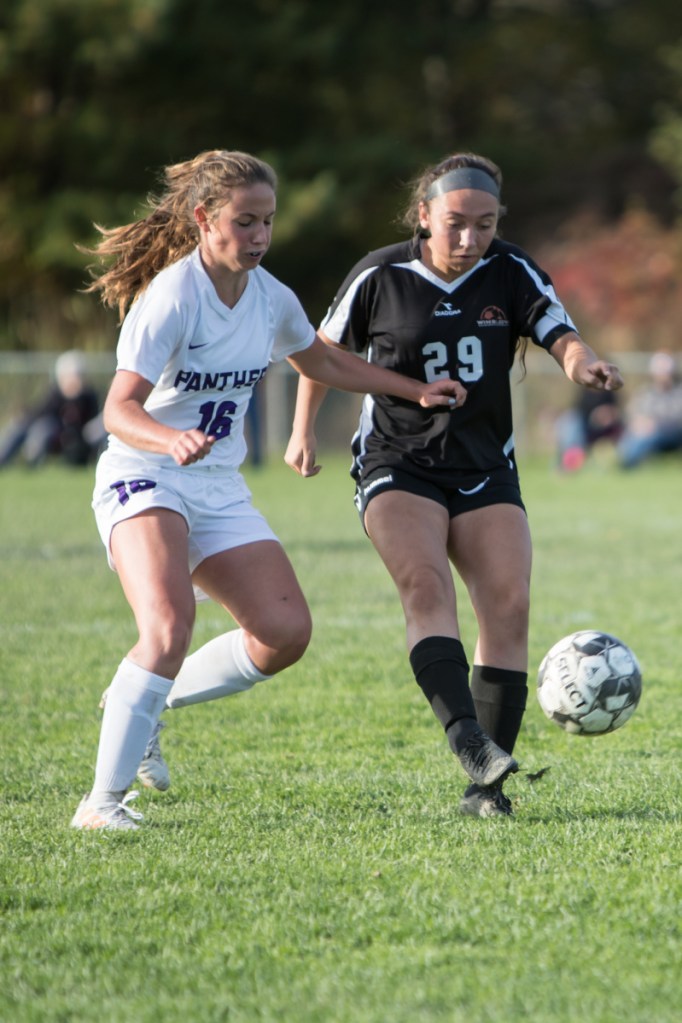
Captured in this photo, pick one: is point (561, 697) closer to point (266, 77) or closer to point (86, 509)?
point (86, 509)

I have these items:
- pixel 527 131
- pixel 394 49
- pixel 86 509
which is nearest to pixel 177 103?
pixel 394 49

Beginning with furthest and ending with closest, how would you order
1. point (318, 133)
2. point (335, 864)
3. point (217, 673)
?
point (318, 133) → point (217, 673) → point (335, 864)

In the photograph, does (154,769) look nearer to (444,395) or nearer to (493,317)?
(444,395)

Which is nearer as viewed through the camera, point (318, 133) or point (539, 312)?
point (539, 312)

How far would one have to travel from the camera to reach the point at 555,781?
481cm

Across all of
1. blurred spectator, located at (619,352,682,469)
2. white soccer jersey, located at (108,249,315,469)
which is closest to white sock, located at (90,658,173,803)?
white soccer jersey, located at (108,249,315,469)

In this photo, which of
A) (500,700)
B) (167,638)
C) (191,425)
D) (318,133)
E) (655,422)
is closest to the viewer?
(167,638)

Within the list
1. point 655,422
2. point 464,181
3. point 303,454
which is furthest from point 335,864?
point 655,422

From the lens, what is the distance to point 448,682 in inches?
175

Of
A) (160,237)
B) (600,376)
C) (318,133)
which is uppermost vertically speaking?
(318,133)

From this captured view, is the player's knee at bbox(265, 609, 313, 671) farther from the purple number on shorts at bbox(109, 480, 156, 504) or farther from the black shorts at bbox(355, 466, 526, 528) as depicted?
the purple number on shorts at bbox(109, 480, 156, 504)

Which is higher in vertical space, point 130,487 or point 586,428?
point 586,428

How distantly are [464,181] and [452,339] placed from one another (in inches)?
19.7

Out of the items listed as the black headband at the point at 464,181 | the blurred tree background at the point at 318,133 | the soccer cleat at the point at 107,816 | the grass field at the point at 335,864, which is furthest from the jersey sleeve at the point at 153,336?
the blurred tree background at the point at 318,133
